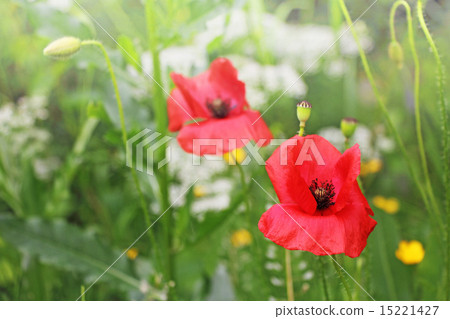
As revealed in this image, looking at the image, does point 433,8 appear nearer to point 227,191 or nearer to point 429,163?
point 429,163

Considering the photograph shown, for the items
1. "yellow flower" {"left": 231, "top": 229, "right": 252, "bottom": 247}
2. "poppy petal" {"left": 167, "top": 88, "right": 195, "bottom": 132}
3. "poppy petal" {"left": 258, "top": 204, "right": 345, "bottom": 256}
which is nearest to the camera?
"poppy petal" {"left": 258, "top": 204, "right": 345, "bottom": 256}

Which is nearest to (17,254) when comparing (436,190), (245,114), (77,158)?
(77,158)

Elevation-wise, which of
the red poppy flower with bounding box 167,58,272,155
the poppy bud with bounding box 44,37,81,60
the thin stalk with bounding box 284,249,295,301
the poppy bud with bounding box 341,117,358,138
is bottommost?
the thin stalk with bounding box 284,249,295,301

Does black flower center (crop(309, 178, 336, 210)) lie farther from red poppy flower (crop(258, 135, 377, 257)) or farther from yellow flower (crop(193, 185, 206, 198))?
yellow flower (crop(193, 185, 206, 198))

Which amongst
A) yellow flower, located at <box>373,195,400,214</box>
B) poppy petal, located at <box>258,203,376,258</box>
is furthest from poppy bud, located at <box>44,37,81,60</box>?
yellow flower, located at <box>373,195,400,214</box>

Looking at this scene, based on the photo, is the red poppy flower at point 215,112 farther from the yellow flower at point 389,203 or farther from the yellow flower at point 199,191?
the yellow flower at point 389,203

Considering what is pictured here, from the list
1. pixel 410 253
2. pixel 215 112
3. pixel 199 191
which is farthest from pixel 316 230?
pixel 199 191

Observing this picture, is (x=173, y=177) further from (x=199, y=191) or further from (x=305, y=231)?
(x=305, y=231)
